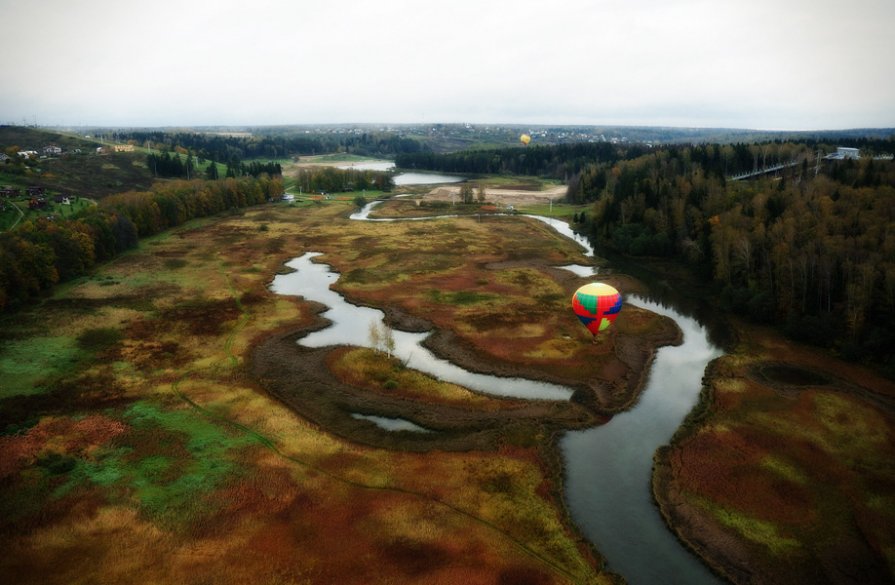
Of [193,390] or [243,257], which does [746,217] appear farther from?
[243,257]

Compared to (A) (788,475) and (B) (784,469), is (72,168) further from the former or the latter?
(A) (788,475)

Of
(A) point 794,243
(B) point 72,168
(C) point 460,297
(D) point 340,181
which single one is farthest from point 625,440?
(B) point 72,168

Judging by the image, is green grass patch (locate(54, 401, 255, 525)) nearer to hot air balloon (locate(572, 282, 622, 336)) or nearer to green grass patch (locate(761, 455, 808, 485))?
hot air balloon (locate(572, 282, 622, 336))

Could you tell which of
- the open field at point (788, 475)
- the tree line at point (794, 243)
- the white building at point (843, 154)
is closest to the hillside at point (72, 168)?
the tree line at point (794, 243)

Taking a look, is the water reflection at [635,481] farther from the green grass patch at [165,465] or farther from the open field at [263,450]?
the green grass patch at [165,465]

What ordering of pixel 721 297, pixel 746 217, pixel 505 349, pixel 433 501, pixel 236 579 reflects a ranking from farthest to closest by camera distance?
pixel 746 217
pixel 721 297
pixel 505 349
pixel 433 501
pixel 236 579

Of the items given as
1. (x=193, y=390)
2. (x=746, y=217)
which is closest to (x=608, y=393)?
(x=193, y=390)

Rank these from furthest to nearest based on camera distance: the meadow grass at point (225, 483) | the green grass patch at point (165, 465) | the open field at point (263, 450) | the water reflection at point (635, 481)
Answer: the green grass patch at point (165, 465)
the water reflection at point (635, 481)
the meadow grass at point (225, 483)
the open field at point (263, 450)

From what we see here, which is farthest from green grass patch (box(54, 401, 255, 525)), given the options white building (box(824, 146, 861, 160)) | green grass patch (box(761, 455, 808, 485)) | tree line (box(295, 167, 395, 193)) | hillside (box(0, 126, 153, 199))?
tree line (box(295, 167, 395, 193))
